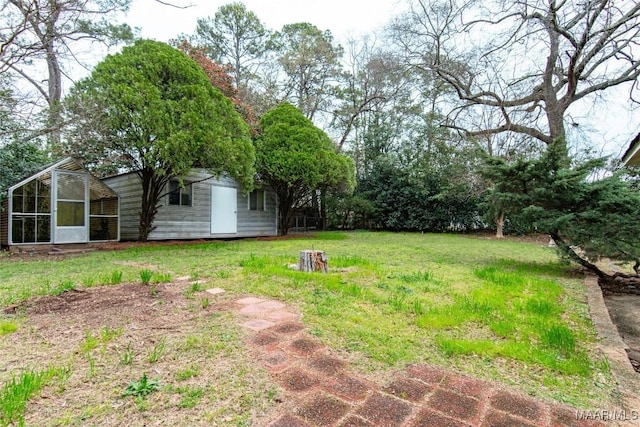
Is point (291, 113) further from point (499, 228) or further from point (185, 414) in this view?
point (185, 414)

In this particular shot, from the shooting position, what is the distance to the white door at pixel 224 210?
11336 mm

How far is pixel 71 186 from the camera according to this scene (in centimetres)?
816

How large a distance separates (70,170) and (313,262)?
7425 millimetres

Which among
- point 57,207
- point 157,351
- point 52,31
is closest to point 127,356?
point 157,351

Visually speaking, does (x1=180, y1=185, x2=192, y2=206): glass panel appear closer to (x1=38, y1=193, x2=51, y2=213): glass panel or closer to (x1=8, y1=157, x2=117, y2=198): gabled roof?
(x1=8, y1=157, x2=117, y2=198): gabled roof

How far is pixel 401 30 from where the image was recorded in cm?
1066

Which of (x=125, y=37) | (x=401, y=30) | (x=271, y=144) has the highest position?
(x=401, y=30)

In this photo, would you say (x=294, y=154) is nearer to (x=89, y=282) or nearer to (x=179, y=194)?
(x=179, y=194)

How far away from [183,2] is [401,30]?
329 inches

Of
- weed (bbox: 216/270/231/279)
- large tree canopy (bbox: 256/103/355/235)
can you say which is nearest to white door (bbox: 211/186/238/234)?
large tree canopy (bbox: 256/103/355/235)

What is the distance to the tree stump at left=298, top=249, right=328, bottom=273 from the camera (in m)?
4.71

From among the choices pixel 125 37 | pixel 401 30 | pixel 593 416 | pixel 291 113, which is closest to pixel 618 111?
pixel 401 30

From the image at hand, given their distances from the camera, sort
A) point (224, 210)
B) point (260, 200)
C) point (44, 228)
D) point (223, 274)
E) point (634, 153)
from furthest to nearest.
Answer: point (260, 200) → point (224, 210) → point (44, 228) → point (634, 153) → point (223, 274)

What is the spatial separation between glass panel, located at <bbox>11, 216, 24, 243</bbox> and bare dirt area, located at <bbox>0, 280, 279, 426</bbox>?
6.02 metres
